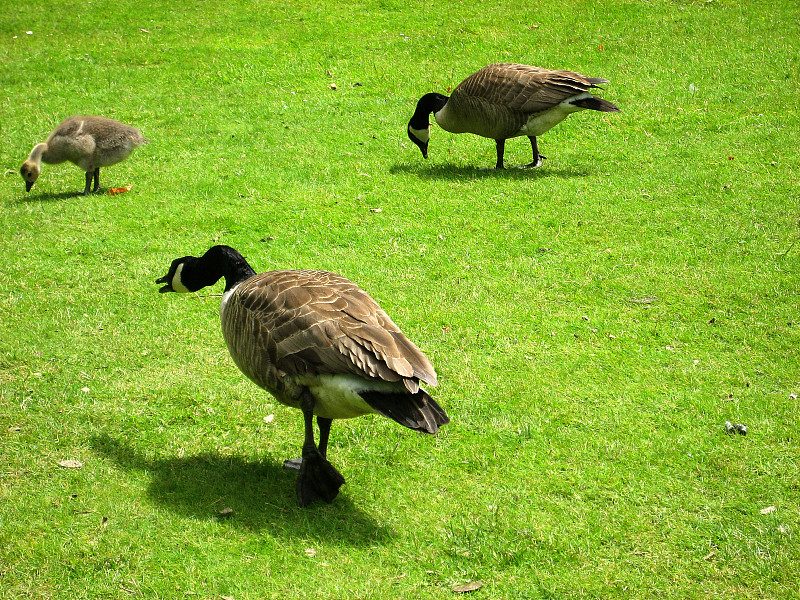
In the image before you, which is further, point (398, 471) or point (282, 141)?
point (282, 141)

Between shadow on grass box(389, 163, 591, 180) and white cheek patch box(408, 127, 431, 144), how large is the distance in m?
0.41

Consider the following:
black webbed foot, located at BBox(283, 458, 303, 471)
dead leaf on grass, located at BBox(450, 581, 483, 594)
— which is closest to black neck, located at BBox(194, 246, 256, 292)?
black webbed foot, located at BBox(283, 458, 303, 471)

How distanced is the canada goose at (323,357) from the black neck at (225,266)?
0.21 meters

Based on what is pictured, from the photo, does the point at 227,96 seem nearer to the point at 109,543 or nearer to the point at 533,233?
the point at 533,233

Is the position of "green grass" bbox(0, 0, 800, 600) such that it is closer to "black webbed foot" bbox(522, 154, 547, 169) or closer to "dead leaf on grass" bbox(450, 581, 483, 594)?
"dead leaf on grass" bbox(450, 581, 483, 594)

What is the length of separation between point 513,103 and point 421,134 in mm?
1609

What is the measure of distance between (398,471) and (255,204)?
5.73 m

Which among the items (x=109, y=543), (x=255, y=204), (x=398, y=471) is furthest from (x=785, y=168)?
(x=109, y=543)

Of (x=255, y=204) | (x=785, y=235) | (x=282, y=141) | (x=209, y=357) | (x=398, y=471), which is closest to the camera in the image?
(x=398, y=471)

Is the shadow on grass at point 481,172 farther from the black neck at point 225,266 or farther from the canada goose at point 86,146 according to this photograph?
the black neck at point 225,266

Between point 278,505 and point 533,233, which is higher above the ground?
point 533,233

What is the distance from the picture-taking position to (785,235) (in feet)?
29.9

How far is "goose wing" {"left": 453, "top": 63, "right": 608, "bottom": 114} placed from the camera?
1074 cm

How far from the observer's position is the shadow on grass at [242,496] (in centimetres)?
502
